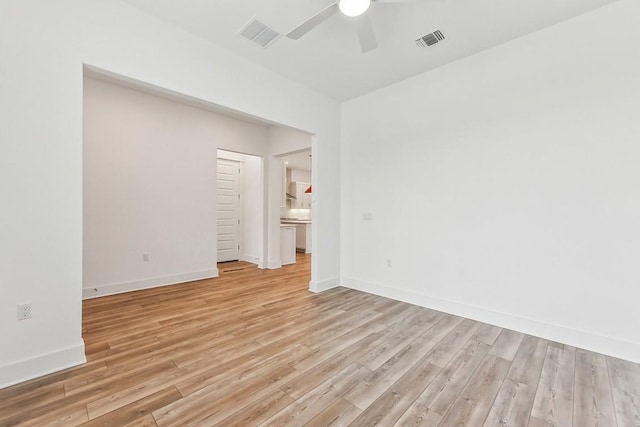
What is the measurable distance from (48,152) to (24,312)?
120 cm

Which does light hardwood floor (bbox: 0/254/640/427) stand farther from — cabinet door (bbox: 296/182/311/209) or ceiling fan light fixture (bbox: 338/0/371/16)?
cabinet door (bbox: 296/182/311/209)

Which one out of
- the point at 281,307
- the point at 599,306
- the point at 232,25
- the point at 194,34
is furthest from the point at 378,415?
the point at 194,34

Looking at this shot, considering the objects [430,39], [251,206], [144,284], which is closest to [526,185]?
[430,39]

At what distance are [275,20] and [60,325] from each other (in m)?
3.23

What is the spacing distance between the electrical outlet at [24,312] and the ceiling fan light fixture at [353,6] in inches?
128

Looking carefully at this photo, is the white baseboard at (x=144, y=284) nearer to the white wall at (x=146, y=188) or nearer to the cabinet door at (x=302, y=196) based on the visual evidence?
the white wall at (x=146, y=188)

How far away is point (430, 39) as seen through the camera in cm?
292

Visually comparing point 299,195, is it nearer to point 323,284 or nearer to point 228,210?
point 228,210

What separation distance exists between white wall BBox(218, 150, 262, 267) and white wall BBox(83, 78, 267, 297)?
1137mm

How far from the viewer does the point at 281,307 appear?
11.6ft

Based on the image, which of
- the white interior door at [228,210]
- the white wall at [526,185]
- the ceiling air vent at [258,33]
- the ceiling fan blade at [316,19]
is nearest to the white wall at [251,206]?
the white interior door at [228,210]

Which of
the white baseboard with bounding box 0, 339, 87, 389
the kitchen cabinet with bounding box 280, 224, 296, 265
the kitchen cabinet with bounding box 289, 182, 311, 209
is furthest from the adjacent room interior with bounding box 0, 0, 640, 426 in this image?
the kitchen cabinet with bounding box 289, 182, 311, 209

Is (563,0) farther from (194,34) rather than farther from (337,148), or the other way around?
(194,34)

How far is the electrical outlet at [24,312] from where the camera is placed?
197 cm
